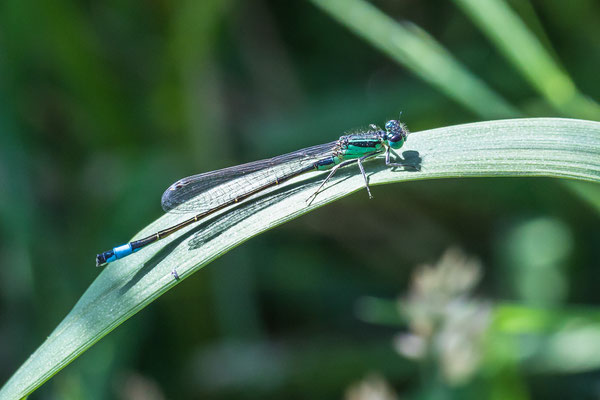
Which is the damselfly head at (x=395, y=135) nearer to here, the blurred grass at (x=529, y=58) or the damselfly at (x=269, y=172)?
the damselfly at (x=269, y=172)

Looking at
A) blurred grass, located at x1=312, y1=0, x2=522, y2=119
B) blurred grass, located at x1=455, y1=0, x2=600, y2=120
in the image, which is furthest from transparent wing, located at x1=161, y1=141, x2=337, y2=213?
blurred grass, located at x1=455, y1=0, x2=600, y2=120

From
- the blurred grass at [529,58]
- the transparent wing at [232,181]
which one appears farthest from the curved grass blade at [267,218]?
the blurred grass at [529,58]

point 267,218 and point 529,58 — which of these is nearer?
point 267,218

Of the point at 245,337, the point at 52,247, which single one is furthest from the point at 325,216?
the point at 52,247

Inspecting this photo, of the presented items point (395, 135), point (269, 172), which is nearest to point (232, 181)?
point (269, 172)

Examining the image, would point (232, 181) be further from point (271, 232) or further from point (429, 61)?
point (271, 232)

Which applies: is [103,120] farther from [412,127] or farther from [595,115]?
[595,115]
